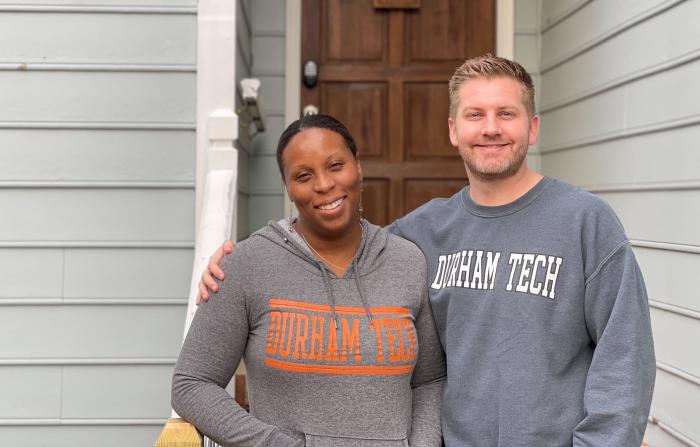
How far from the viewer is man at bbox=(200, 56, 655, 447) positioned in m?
1.48

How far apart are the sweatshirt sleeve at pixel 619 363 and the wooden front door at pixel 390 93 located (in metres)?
2.58

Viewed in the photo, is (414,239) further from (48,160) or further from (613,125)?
(48,160)

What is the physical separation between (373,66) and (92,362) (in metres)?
1.96

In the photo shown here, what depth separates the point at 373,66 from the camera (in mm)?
4055

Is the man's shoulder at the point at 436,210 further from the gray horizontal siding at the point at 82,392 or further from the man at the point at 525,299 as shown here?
the gray horizontal siding at the point at 82,392

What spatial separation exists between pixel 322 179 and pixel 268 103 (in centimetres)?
241

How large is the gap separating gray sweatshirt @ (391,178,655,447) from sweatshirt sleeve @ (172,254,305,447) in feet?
1.25

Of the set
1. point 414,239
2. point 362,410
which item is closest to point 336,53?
point 414,239

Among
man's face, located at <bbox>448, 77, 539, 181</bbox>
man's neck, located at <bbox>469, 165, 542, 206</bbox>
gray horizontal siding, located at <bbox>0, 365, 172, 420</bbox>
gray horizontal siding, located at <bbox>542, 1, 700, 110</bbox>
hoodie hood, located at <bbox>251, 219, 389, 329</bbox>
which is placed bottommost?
gray horizontal siding, located at <bbox>0, 365, 172, 420</bbox>

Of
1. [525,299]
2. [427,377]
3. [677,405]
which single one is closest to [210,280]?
[427,377]

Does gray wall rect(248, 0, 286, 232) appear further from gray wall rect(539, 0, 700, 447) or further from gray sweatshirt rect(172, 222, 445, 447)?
gray sweatshirt rect(172, 222, 445, 447)

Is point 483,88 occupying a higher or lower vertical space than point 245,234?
higher

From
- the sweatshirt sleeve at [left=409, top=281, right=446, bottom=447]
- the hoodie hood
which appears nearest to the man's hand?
the hoodie hood

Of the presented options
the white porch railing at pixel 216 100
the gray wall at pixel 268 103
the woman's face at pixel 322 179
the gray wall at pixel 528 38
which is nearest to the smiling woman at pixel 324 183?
the woman's face at pixel 322 179
